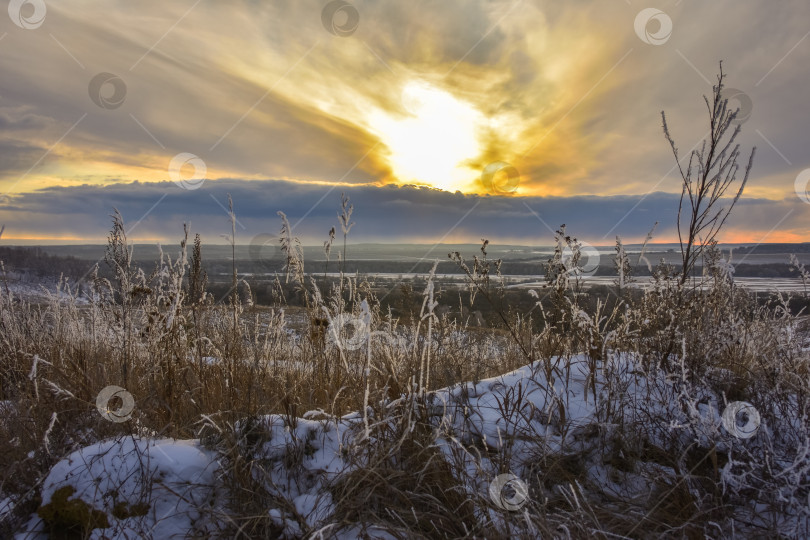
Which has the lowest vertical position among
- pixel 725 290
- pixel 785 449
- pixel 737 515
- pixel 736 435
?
pixel 737 515

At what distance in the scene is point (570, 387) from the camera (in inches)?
125

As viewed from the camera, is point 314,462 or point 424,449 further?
point 314,462

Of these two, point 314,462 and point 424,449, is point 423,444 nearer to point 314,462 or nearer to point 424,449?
point 424,449

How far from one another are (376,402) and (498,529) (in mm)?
1122

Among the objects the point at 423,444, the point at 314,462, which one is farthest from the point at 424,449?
the point at 314,462

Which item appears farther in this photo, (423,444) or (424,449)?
(423,444)

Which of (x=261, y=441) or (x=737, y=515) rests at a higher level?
(x=261, y=441)

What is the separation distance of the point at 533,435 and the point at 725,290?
338 cm

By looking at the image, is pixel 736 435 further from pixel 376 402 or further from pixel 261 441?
pixel 261 441

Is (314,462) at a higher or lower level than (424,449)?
lower

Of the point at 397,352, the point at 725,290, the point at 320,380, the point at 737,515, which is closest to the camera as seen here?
the point at 737,515

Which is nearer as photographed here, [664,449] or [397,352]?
[664,449]

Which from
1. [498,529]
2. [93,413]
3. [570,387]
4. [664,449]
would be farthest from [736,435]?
[93,413]

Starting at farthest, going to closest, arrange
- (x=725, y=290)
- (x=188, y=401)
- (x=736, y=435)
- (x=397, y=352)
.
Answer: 1. (x=725, y=290)
2. (x=397, y=352)
3. (x=188, y=401)
4. (x=736, y=435)
